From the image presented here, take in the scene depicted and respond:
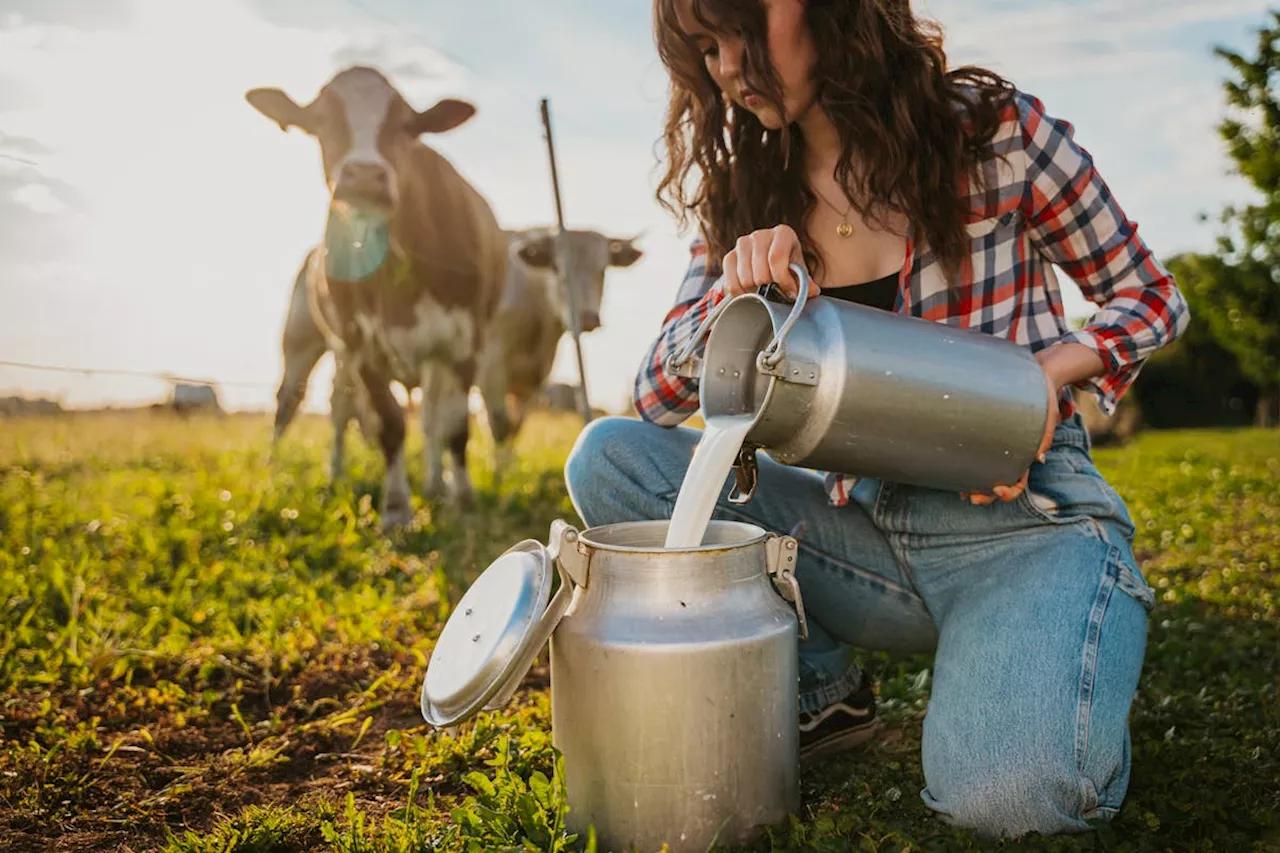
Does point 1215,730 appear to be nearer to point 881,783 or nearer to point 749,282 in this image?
point 881,783

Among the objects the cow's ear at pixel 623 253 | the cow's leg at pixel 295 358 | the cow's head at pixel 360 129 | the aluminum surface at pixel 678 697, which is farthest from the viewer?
the cow's ear at pixel 623 253

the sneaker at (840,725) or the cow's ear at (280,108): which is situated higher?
the cow's ear at (280,108)

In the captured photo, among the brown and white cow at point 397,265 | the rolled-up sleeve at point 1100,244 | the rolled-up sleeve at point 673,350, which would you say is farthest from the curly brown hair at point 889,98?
the brown and white cow at point 397,265

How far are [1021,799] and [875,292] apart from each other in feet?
3.24

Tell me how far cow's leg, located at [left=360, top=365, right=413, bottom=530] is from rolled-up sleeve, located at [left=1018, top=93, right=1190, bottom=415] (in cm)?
368

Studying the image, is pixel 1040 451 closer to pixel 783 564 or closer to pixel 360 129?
pixel 783 564

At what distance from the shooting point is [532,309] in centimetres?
870

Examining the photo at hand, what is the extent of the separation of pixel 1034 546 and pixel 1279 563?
2615mm

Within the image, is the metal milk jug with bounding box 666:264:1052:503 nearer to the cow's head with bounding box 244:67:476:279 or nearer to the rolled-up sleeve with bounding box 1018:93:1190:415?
the rolled-up sleeve with bounding box 1018:93:1190:415

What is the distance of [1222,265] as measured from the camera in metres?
14.6

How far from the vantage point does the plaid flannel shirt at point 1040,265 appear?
209 cm

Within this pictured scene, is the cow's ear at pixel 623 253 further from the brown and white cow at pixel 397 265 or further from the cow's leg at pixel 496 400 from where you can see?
the brown and white cow at pixel 397 265

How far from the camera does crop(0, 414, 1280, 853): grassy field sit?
74.9 inches

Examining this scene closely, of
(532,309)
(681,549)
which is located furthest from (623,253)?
(681,549)
